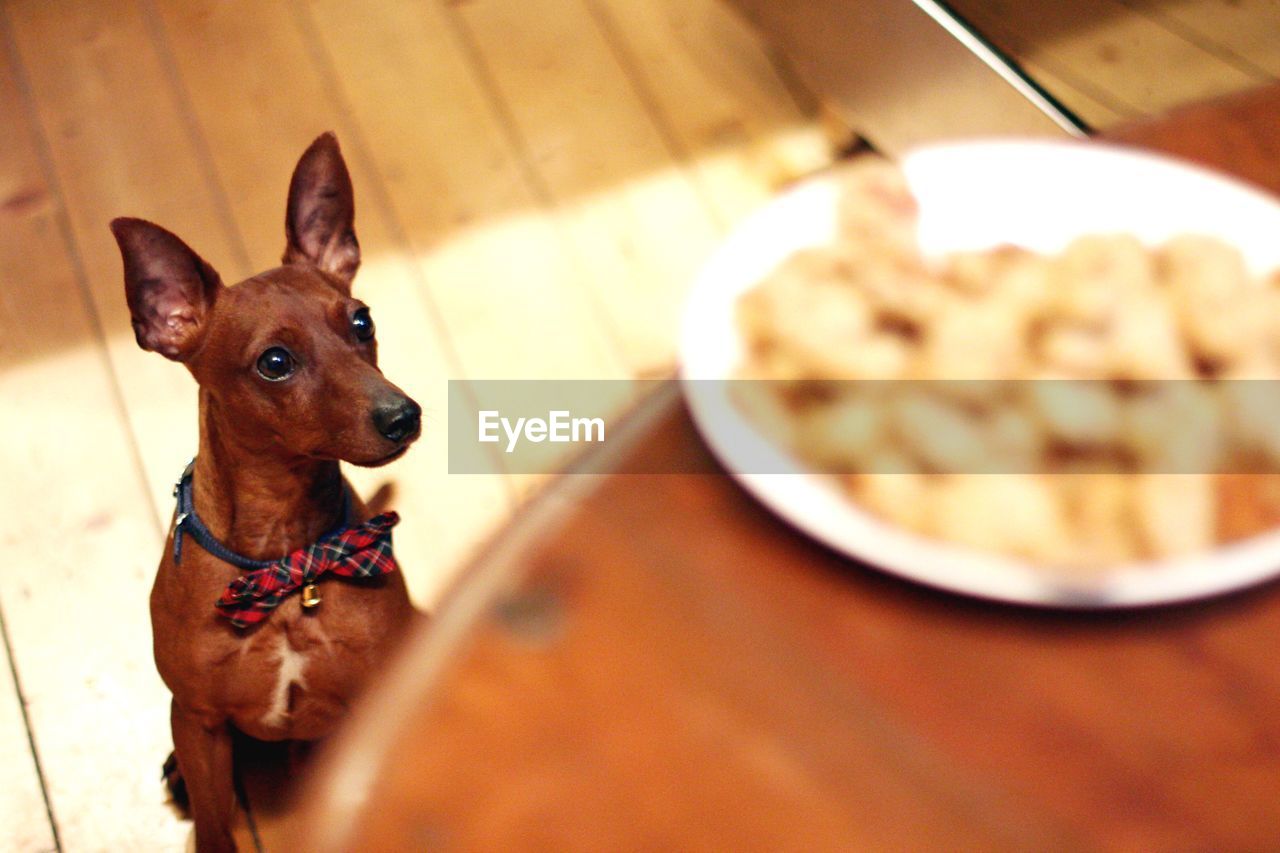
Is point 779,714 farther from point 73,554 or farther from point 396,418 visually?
point 73,554

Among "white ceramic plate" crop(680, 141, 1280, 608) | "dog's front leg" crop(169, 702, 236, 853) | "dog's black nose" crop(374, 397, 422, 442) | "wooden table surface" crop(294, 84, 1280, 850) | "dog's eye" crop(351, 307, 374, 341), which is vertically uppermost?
"white ceramic plate" crop(680, 141, 1280, 608)

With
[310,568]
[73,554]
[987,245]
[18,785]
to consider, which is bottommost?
[18,785]

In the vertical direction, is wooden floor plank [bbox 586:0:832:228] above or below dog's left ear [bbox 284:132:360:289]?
below

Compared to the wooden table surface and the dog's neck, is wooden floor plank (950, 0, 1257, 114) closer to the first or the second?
the dog's neck

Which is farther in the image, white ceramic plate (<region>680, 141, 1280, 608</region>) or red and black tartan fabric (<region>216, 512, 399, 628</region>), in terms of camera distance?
red and black tartan fabric (<region>216, 512, 399, 628</region>)

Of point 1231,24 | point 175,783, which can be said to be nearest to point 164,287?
point 175,783

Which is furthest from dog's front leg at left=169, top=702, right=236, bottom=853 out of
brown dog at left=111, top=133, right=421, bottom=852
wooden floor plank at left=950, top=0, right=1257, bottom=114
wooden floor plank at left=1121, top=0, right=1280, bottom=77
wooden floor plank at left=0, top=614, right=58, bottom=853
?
wooden floor plank at left=1121, top=0, right=1280, bottom=77

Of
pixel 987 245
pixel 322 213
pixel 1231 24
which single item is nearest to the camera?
pixel 987 245

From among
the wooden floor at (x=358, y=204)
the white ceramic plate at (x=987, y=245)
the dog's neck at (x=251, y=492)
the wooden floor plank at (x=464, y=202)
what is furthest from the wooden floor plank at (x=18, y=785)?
the white ceramic plate at (x=987, y=245)
